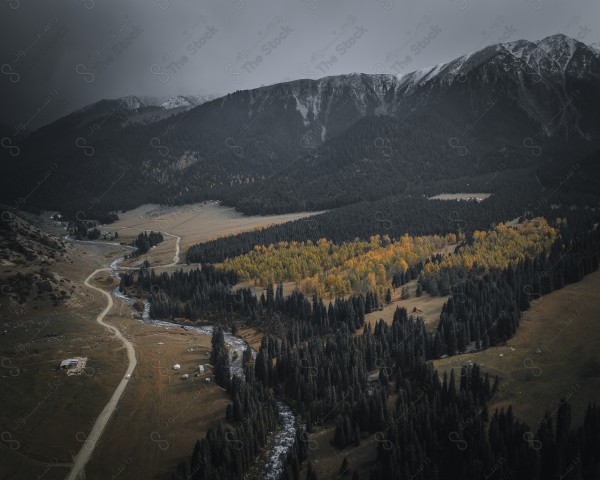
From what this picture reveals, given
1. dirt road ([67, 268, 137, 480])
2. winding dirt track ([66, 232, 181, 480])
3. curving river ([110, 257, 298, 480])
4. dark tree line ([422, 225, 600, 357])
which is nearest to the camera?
winding dirt track ([66, 232, 181, 480])

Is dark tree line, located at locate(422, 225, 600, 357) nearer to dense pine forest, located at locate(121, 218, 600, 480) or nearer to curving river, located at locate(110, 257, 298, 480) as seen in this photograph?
dense pine forest, located at locate(121, 218, 600, 480)

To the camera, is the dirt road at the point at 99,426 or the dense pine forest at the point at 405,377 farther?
the dirt road at the point at 99,426

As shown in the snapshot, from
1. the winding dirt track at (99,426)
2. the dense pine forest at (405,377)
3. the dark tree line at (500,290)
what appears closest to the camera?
the dense pine forest at (405,377)

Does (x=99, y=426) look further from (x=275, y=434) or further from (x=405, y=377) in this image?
(x=405, y=377)

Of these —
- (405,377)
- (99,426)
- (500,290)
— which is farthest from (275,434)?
(500,290)

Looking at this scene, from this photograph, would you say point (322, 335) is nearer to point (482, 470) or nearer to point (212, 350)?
point (212, 350)

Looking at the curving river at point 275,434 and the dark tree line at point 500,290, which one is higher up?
the dark tree line at point 500,290

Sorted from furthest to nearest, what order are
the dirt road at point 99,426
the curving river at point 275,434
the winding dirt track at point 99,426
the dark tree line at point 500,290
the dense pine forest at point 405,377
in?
the dark tree line at point 500,290, the curving river at point 275,434, the dirt road at point 99,426, the winding dirt track at point 99,426, the dense pine forest at point 405,377

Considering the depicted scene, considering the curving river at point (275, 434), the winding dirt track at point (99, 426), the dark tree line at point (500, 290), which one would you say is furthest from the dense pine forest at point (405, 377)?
the winding dirt track at point (99, 426)

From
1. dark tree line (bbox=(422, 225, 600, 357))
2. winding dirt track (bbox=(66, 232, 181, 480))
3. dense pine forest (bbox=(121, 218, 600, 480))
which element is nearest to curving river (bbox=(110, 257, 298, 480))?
dense pine forest (bbox=(121, 218, 600, 480))

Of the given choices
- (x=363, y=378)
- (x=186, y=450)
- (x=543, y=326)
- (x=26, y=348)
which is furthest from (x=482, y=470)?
(x=26, y=348)

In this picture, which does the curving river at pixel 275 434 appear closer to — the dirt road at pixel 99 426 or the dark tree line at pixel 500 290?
the dirt road at pixel 99 426
